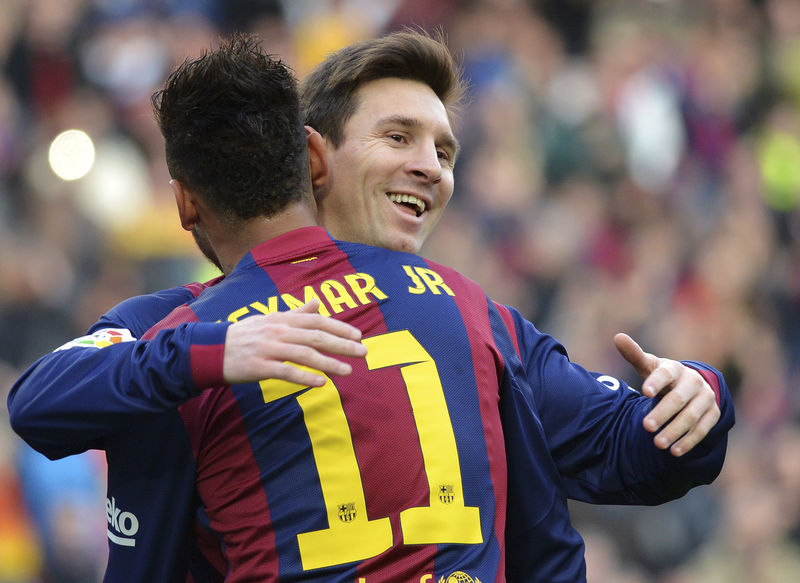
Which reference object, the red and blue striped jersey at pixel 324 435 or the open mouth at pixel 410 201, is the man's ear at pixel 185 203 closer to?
the red and blue striped jersey at pixel 324 435

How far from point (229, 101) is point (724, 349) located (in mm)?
6290

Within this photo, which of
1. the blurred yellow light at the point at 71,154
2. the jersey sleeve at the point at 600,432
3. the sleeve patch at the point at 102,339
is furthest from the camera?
the blurred yellow light at the point at 71,154

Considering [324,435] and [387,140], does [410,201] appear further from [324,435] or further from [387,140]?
[324,435]

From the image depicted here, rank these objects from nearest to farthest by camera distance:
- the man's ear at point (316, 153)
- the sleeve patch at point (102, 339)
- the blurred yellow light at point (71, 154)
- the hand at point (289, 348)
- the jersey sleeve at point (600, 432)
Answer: the hand at point (289, 348) < the sleeve patch at point (102, 339) < the jersey sleeve at point (600, 432) < the man's ear at point (316, 153) < the blurred yellow light at point (71, 154)

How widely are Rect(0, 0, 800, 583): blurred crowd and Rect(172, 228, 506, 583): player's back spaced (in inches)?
178

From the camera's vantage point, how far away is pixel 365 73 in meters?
3.40

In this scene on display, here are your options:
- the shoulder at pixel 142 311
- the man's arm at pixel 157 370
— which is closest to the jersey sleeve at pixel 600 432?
the man's arm at pixel 157 370

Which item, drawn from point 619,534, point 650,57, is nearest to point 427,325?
point 619,534

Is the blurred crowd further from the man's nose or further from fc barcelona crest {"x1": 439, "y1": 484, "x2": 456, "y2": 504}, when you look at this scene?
fc barcelona crest {"x1": 439, "y1": 484, "x2": 456, "y2": 504}

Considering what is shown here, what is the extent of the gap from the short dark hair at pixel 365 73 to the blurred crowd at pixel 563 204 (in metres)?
3.93

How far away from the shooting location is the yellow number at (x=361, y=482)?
93.0 inches

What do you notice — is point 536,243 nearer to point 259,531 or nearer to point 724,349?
point 724,349

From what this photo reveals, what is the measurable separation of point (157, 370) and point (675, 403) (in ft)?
3.68

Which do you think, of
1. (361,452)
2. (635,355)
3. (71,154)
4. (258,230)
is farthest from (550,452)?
(71,154)
